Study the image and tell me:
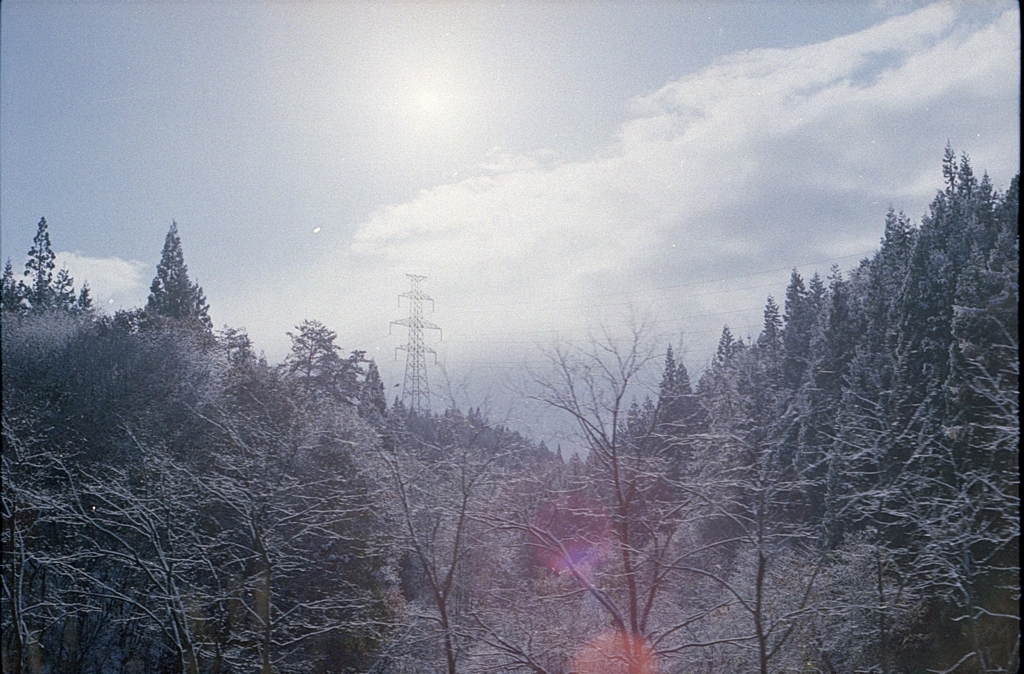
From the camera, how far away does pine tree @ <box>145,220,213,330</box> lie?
8953mm

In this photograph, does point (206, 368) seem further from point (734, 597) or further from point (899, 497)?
point (899, 497)

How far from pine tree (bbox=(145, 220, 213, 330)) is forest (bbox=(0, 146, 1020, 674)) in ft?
3.04

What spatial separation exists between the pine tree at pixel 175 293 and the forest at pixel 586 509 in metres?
0.93

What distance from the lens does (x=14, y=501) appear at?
6559mm

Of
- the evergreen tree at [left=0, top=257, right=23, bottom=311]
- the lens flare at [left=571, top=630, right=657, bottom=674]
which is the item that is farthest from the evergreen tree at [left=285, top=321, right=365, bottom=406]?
the lens flare at [left=571, top=630, right=657, bottom=674]

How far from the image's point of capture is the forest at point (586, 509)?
568 centimetres

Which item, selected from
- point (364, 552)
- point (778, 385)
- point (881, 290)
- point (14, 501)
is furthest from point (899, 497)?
point (14, 501)

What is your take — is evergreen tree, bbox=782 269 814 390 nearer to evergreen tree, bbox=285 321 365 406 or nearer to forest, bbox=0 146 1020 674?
forest, bbox=0 146 1020 674

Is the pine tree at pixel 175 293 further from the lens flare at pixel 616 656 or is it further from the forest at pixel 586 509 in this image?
the lens flare at pixel 616 656

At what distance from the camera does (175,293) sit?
1048cm

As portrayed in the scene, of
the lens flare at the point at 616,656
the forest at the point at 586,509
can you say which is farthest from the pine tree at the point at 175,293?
the lens flare at the point at 616,656

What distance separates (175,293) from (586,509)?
7.51m

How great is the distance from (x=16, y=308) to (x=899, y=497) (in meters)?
8.91

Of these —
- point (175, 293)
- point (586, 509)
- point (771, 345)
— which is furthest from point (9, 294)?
point (771, 345)
